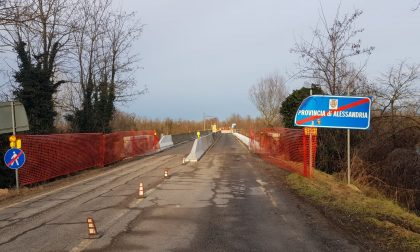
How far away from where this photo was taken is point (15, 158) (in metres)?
15.7

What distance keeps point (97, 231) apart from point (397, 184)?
11361 millimetres

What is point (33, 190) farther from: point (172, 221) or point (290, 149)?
point (290, 149)

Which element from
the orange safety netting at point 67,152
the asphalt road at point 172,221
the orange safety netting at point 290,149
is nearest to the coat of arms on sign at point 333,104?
the orange safety netting at point 290,149

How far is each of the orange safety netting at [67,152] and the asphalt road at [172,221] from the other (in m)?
3.07

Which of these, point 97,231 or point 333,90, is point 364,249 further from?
point 333,90

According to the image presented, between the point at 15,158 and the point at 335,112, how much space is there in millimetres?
10765

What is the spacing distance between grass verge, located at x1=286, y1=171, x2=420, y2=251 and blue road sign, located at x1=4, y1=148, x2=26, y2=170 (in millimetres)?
9127

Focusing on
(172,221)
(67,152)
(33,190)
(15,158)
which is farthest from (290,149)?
(172,221)

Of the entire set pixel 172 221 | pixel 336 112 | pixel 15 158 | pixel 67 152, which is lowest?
pixel 172 221

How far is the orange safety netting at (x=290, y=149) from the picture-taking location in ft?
59.9

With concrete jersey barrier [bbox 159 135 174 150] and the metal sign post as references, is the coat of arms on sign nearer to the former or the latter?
the metal sign post

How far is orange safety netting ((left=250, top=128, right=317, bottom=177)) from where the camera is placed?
18.2m

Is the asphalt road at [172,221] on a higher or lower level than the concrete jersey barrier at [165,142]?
lower

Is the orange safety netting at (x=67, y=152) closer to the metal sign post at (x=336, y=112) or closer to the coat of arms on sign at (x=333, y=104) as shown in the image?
the metal sign post at (x=336, y=112)
